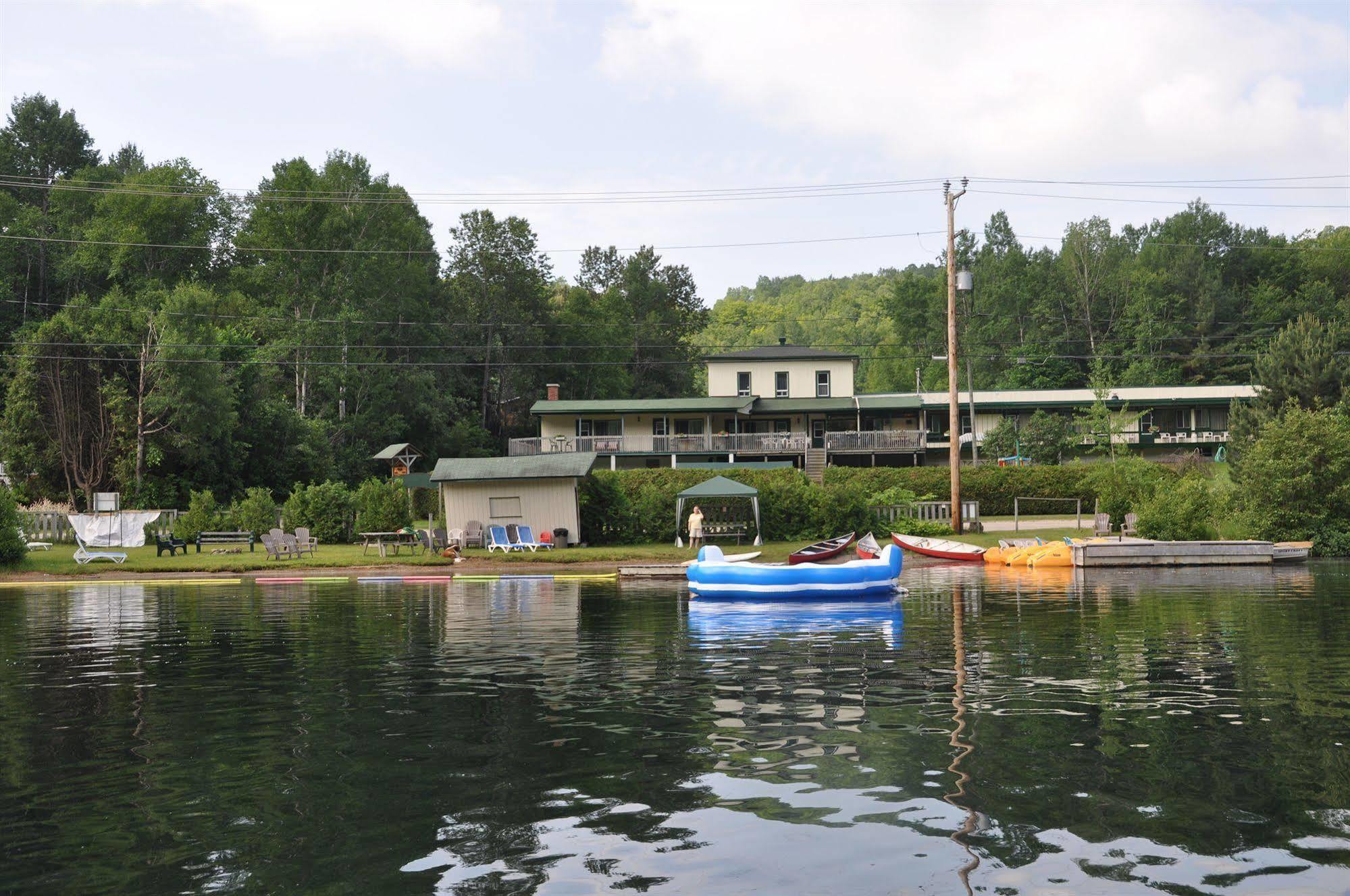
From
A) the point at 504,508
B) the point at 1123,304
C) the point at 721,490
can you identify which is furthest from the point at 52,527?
the point at 1123,304

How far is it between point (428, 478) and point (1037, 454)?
121ft

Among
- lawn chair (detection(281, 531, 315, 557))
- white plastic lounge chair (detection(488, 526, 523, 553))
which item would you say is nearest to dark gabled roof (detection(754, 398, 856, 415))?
white plastic lounge chair (detection(488, 526, 523, 553))

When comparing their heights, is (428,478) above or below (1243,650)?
above

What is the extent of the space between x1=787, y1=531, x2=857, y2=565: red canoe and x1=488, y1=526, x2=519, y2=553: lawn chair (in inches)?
415

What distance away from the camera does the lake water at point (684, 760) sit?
300 inches

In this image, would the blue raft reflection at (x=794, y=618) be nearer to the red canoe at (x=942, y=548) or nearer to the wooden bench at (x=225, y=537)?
the red canoe at (x=942, y=548)

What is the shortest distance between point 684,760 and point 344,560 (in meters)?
29.6

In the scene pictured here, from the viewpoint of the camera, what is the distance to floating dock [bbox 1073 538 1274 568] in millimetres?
36656

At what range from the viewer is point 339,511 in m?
47.1

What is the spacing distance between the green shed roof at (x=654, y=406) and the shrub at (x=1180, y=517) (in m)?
30.5

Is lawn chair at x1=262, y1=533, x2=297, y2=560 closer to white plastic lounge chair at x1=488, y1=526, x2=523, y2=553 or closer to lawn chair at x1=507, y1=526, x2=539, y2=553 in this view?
white plastic lounge chair at x1=488, y1=526, x2=523, y2=553

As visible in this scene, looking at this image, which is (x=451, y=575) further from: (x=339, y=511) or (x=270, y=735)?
(x=270, y=735)

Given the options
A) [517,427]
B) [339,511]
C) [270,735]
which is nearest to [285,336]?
[517,427]

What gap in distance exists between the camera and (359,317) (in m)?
74.5
